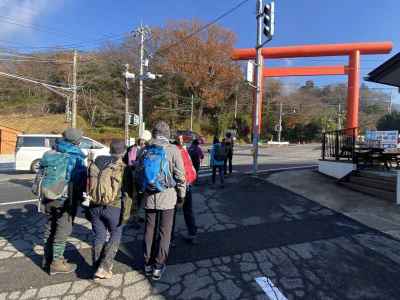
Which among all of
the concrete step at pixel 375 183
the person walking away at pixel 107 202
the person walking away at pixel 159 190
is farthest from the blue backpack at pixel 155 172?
the concrete step at pixel 375 183

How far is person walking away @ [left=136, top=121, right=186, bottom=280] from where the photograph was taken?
9.90ft

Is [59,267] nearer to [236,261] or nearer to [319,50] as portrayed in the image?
[236,261]

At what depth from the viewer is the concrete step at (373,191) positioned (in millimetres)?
6347

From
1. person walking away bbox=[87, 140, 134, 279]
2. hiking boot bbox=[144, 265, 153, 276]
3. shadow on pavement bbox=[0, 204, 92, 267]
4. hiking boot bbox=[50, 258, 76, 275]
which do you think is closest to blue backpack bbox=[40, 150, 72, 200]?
person walking away bbox=[87, 140, 134, 279]

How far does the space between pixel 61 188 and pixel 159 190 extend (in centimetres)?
111

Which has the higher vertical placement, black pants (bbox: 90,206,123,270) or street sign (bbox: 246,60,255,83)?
street sign (bbox: 246,60,255,83)

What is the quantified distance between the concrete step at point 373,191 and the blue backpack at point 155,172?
5.73 m

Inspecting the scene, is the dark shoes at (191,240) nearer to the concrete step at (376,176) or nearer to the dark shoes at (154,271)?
the dark shoes at (154,271)

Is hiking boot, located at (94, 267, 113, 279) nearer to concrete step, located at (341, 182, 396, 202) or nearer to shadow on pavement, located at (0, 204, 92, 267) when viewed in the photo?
shadow on pavement, located at (0, 204, 92, 267)

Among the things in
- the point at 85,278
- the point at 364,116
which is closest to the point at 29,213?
the point at 85,278

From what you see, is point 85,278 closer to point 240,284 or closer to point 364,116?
point 240,284

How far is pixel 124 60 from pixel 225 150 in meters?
33.4

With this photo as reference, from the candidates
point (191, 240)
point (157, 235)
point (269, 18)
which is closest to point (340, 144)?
point (269, 18)

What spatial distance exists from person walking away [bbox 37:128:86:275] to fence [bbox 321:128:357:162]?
801cm
